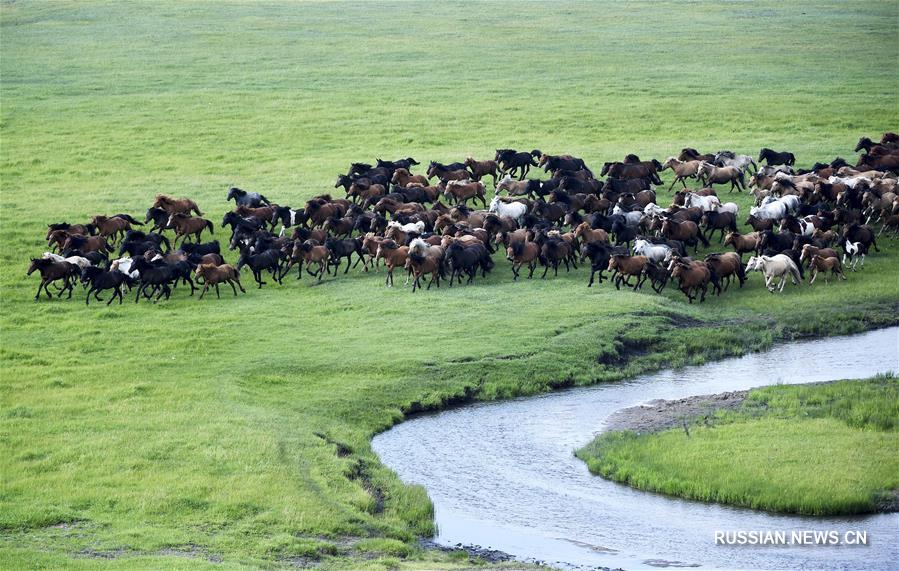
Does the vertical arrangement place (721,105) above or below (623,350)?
above

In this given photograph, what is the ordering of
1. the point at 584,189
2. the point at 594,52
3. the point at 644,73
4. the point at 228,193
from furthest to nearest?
1. the point at 594,52
2. the point at 644,73
3. the point at 228,193
4. the point at 584,189

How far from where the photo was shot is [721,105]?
2247 inches

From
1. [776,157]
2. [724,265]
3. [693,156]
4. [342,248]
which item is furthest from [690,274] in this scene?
[776,157]

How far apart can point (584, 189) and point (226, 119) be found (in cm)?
2294

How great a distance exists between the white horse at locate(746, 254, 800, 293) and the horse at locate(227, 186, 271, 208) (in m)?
15.9

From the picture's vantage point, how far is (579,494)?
20.9m

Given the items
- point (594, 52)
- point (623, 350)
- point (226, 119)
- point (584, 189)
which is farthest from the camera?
point (594, 52)

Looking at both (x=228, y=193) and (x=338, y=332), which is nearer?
(x=338, y=332)

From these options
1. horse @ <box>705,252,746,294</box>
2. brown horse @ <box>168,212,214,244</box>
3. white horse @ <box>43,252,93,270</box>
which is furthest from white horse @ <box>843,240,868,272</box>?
white horse @ <box>43,252,93,270</box>

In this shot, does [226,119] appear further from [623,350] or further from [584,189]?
[623,350]

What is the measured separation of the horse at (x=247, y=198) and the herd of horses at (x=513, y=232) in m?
0.05

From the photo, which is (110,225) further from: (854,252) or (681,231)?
(854,252)

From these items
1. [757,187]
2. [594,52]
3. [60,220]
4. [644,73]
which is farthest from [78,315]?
[594,52]

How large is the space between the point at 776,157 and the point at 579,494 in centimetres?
2542
